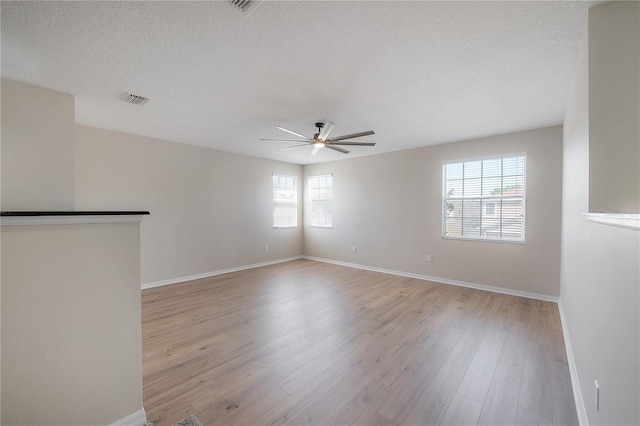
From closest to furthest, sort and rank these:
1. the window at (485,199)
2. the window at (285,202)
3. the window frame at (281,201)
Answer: the window at (485,199) < the window frame at (281,201) < the window at (285,202)

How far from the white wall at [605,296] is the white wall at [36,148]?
4419mm

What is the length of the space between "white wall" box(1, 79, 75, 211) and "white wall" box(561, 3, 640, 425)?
14.5 ft

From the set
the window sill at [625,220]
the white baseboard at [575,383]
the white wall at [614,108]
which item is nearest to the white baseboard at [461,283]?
the white baseboard at [575,383]

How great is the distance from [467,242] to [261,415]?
13.9ft

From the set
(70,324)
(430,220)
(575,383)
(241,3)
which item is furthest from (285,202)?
(575,383)

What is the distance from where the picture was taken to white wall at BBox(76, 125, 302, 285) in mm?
4031

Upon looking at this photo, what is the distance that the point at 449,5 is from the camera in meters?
1.58

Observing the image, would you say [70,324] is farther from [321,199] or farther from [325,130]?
[321,199]

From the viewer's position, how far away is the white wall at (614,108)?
1.56 m

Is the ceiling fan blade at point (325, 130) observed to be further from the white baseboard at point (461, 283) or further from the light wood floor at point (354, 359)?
the white baseboard at point (461, 283)

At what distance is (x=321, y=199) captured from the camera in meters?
6.93

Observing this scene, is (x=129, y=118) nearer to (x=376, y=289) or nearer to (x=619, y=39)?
(x=376, y=289)

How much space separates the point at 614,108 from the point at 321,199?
562 centimetres

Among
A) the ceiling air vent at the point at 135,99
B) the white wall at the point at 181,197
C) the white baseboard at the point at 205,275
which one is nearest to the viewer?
the ceiling air vent at the point at 135,99
